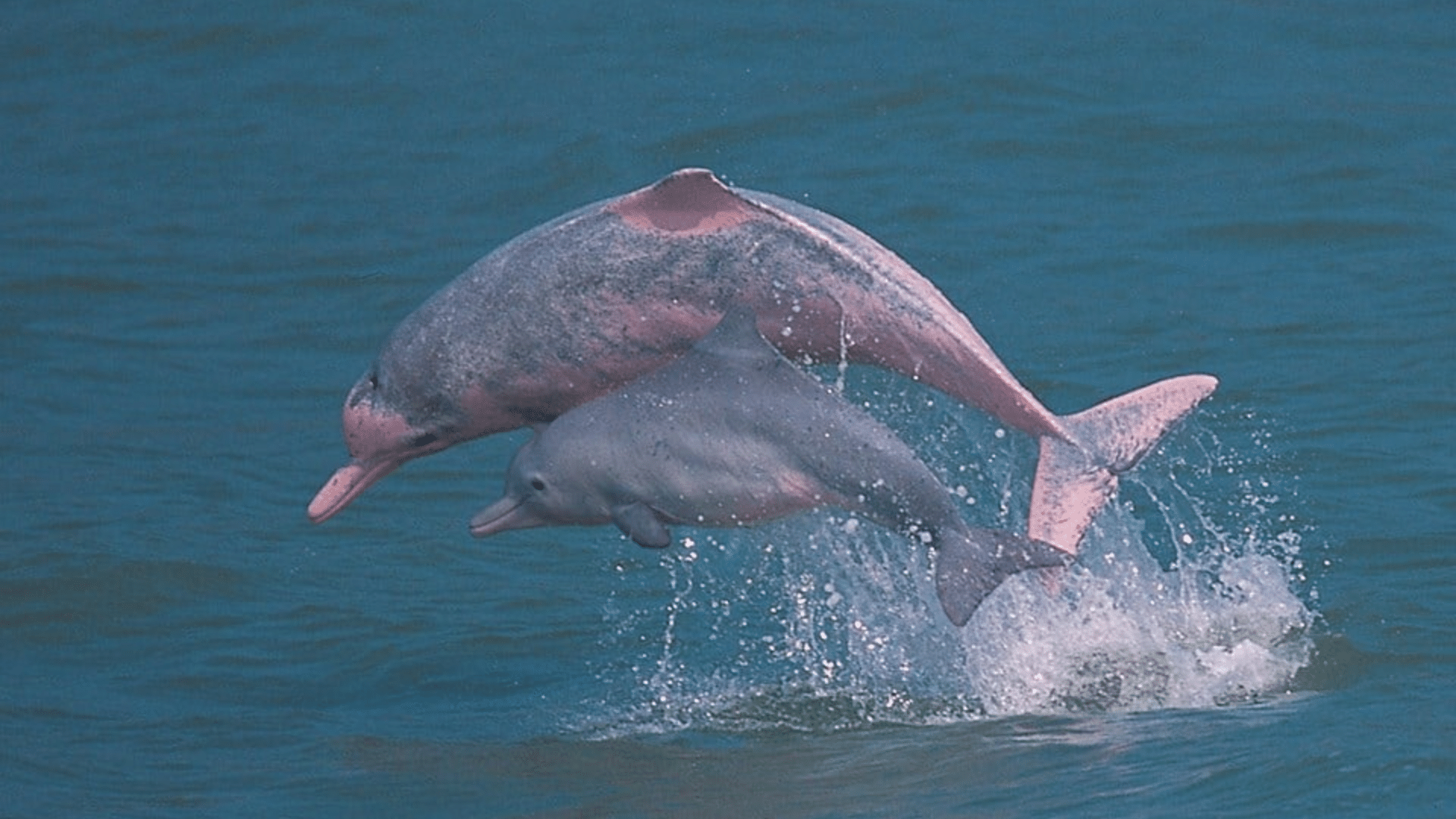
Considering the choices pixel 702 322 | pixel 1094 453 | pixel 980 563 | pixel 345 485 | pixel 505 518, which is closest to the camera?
pixel 980 563

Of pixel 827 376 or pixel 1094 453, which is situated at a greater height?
pixel 1094 453

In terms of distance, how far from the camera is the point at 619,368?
7.77 metres

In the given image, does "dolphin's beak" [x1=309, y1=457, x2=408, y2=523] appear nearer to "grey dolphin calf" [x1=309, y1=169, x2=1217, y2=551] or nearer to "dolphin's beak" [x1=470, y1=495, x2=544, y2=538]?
"grey dolphin calf" [x1=309, y1=169, x2=1217, y2=551]

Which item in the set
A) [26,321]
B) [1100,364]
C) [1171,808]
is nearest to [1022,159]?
[1100,364]

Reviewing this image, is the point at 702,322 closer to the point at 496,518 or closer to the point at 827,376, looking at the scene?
the point at 496,518

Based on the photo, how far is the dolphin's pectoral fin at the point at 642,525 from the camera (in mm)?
7527

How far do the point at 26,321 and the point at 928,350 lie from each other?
9.50 m

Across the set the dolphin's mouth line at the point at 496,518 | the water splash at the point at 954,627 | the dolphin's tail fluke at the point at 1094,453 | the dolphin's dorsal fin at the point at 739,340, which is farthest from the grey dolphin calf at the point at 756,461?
the water splash at the point at 954,627

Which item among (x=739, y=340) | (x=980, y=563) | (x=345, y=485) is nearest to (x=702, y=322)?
(x=739, y=340)

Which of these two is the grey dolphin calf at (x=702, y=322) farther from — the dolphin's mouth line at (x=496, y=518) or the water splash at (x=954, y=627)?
the water splash at (x=954, y=627)

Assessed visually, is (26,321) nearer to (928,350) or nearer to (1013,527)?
(1013,527)

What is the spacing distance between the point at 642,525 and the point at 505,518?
27.5 inches

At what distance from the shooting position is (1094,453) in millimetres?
7672

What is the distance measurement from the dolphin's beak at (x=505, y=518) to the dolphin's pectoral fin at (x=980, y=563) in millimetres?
1596
